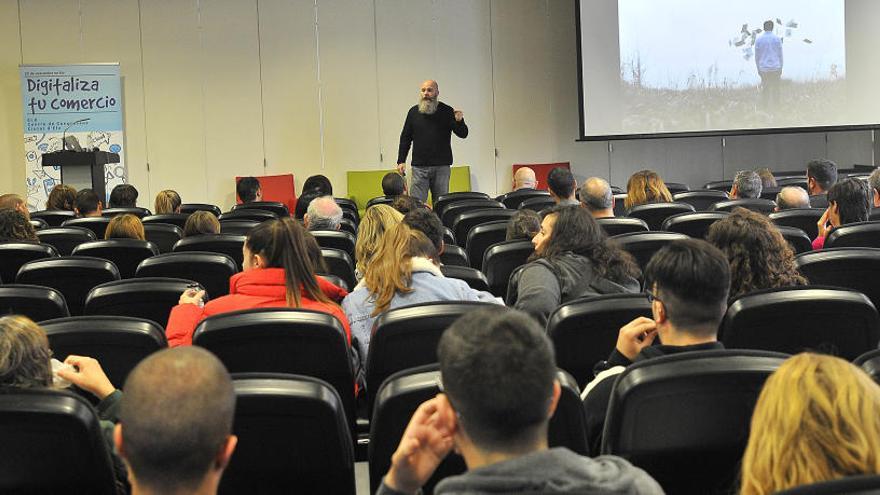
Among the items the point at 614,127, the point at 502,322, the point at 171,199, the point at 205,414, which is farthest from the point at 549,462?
the point at 614,127

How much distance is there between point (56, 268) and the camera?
5.13m

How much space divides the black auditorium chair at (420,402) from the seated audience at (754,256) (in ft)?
5.25

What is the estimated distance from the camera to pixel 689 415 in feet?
7.76

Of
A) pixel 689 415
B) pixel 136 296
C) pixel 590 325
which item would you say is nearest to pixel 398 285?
pixel 590 325

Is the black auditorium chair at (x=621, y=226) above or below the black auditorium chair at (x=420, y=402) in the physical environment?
above

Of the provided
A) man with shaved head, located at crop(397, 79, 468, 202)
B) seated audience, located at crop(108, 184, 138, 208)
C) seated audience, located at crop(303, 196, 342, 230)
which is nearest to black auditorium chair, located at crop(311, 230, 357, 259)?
seated audience, located at crop(303, 196, 342, 230)

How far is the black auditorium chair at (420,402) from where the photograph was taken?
7.93ft

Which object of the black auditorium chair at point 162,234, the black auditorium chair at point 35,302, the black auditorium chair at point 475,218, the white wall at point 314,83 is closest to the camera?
the black auditorium chair at point 35,302

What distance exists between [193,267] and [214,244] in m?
0.90

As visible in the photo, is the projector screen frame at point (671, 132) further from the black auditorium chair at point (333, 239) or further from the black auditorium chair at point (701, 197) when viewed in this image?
the black auditorium chair at point (333, 239)

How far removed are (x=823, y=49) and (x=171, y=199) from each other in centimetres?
763

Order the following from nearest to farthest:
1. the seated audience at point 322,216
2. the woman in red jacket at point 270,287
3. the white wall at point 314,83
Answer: the woman in red jacket at point 270,287
the seated audience at point 322,216
the white wall at point 314,83

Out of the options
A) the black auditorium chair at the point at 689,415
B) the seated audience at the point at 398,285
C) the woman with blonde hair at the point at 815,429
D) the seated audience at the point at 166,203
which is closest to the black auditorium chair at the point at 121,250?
the seated audience at the point at 398,285

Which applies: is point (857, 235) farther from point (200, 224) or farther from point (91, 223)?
point (91, 223)
